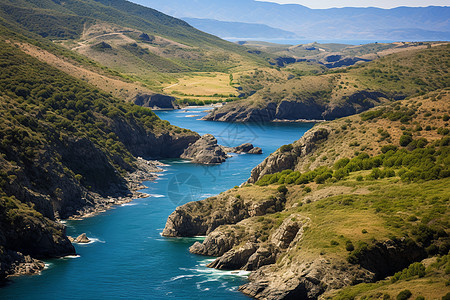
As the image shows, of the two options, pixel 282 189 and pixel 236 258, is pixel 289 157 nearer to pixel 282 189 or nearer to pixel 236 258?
pixel 282 189

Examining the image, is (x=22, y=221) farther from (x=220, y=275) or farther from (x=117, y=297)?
(x=220, y=275)

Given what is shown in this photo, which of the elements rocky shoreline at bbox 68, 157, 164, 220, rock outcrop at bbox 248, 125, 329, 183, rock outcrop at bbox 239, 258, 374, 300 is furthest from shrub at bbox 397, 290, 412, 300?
rocky shoreline at bbox 68, 157, 164, 220

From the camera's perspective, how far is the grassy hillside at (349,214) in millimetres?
67688

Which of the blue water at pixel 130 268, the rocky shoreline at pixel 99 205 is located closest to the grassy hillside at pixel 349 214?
the blue water at pixel 130 268

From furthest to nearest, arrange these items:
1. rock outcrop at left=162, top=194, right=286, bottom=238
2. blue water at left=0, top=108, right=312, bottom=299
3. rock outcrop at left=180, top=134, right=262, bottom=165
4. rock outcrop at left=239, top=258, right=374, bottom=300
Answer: rock outcrop at left=180, top=134, right=262, bottom=165, rock outcrop at left=162, top=194, right=286, bottom=238, blue water at left=0, top=108, right=312, bottom=299, rock outcrop at left=239, top=258, right=374, bottom=300

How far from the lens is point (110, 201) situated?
12612cm

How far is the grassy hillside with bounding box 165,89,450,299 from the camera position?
67688mm

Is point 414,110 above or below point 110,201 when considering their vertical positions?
above

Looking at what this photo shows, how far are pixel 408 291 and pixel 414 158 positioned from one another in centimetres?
4613

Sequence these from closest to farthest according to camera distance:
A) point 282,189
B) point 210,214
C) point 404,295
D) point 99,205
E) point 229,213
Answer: point 404,295 → point 229,213 → point 282,189 → point 210,214 → point 99,205

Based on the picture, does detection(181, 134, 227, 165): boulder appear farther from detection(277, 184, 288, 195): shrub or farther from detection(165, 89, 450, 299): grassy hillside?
detection(277, 184, 288, 195): shrub

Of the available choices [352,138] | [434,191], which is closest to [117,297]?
[434,191]

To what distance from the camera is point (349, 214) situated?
79438mm

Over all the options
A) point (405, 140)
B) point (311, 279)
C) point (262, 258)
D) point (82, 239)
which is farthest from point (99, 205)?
point (311, 279)
